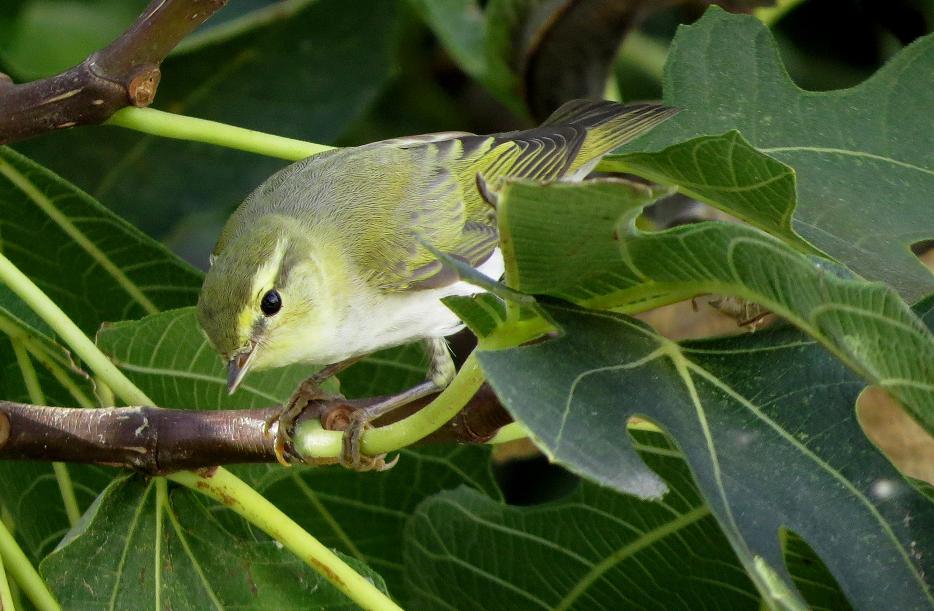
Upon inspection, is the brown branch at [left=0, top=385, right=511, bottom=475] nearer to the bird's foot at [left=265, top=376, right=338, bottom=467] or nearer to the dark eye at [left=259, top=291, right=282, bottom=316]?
the bird's foot at [left=265, top=376, right=338, bottom=467]

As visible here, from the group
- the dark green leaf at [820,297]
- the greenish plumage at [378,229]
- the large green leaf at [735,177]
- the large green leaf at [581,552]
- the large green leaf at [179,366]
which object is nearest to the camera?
the dark green leaf at [820,297]

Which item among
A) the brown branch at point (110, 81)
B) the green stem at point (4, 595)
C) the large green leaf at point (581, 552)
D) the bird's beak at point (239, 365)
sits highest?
the brown branch at point (110, 81)

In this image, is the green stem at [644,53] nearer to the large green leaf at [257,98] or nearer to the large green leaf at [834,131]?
the large green leaf at [257,98]

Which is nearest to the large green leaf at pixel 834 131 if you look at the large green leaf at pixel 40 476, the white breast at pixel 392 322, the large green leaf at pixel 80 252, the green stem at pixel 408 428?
the white breast at pixel 392 322

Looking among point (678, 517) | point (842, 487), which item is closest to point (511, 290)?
point (842, 487)

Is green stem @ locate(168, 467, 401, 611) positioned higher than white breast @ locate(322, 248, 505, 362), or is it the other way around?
white breast @ locate(322, 248, 505, 362)

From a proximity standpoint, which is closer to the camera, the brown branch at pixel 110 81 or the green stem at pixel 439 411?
the green stem at pixel 439 411

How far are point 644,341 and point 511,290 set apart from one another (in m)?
0.22

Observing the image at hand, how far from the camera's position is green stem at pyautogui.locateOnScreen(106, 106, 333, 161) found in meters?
1.83

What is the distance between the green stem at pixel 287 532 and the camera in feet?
5.21

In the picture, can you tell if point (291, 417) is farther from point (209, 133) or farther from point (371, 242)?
point (371, 242)

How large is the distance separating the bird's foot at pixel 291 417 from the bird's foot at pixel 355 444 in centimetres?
7

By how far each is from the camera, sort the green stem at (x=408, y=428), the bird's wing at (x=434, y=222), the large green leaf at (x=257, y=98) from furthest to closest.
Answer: the large green leaf at (x=257, y=98) → the bird's wing at (x=434, y=222) → the green stem at (x=408, y=428)

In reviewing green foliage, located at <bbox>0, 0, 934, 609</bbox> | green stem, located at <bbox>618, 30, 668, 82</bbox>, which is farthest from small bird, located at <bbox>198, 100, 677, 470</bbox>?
green stem, located at <bbox>618, 30, 668, 82</bbox>
